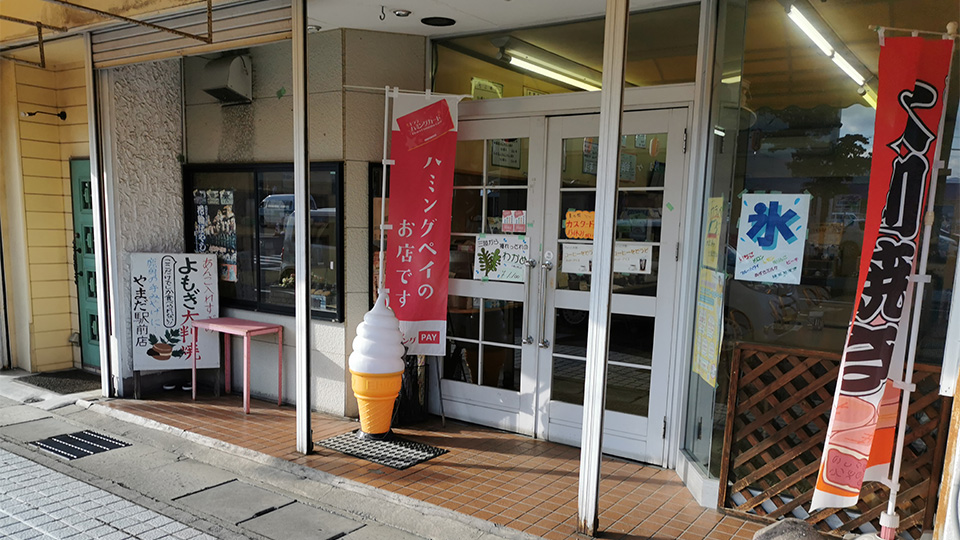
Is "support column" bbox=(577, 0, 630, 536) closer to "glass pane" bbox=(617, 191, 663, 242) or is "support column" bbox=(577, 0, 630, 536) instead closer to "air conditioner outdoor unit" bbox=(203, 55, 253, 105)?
"glass pane" bbox=(617, 191, 663, 242)

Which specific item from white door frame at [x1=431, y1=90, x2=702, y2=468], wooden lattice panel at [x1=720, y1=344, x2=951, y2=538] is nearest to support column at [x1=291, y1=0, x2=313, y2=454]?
white door frame at [x1=431, y1=90, x2=702, y2=468]

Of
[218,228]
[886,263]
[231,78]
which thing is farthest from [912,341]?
[218,228]

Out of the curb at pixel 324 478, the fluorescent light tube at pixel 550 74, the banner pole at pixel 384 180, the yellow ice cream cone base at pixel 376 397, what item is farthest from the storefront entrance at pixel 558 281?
the curb at pixel 324 478

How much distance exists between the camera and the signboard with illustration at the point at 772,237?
11.5 feet

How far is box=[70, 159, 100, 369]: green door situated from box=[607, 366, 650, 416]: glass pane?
5410mm

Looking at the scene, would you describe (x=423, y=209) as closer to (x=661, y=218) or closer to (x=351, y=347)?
(x=351, y=347)

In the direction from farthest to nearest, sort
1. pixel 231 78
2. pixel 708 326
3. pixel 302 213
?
1. pixel 231 78
2. pixel 302 213
3. pixel 708 326

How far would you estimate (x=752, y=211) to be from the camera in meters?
3.67

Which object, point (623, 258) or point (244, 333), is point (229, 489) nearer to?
point (244, 333)

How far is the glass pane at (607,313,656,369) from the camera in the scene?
4484mm

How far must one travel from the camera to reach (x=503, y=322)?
5.16 meters

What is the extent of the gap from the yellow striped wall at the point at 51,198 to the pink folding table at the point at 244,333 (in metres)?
2.16

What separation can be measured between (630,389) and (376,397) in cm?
188

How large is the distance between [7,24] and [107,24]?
1612 millimetres
